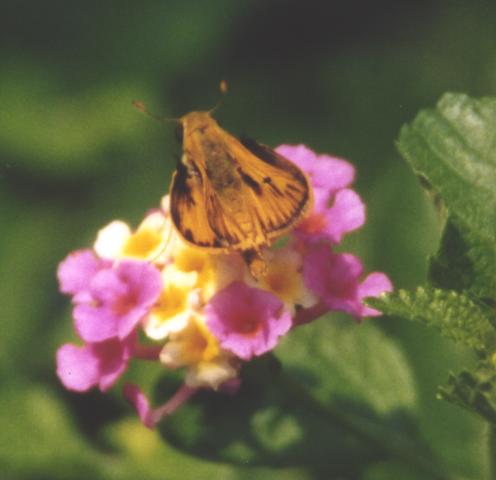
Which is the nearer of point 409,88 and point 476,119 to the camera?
point 476,119

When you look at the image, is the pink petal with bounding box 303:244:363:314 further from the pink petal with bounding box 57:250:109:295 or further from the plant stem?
the pink petal with bounding box 57:250:109:295

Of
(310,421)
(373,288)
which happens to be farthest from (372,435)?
(373,288)

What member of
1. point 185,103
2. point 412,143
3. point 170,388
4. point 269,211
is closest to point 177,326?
point 269,211

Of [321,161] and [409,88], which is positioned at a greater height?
[409,88]

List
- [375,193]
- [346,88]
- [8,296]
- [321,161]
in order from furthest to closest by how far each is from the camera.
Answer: [346,88] < [8,296] < [375,193] < [321,161]

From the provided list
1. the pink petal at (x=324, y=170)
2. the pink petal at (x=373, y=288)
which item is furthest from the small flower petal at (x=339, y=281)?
the pink petal at (x=324, y=170)

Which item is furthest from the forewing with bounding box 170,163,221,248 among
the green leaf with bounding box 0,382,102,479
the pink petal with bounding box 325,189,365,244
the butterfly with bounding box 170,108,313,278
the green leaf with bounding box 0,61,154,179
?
the green leaf with bounding box 0,61,154,179

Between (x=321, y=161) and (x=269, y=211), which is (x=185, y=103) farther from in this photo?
(x=269, y=211)
